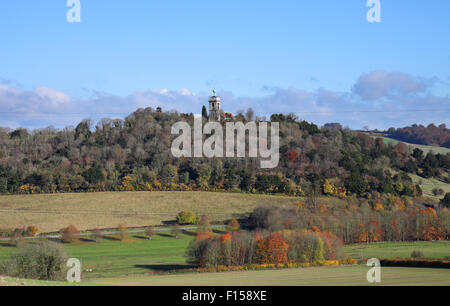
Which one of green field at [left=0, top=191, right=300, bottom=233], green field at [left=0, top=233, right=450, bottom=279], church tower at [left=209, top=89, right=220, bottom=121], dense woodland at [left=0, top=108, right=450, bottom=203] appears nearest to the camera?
green field at [left=0, top=233, right=450, bottom=279]

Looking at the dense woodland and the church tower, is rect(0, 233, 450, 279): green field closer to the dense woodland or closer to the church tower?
the dense woodland

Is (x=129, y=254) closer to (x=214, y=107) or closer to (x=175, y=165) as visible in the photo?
(x=175, y=165)

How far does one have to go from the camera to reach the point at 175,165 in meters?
91.3

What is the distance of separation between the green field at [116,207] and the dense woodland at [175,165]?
3290mm

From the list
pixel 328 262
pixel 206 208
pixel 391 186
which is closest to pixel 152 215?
pixel 206 208

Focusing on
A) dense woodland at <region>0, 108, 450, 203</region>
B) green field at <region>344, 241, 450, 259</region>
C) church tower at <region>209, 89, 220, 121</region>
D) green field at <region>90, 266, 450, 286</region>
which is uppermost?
church tower at <region>209, 89, 220, 121</region>

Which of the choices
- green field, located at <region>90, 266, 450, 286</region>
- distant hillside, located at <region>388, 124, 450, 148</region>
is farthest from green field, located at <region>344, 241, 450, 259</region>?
distant hillside, located at <region>388, 124, 450, 148</region>

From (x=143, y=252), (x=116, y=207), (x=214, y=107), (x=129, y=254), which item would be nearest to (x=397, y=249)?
(x=143, y=252)

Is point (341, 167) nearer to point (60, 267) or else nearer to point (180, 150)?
point (180, 150)

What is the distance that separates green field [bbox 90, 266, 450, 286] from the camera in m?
33.2

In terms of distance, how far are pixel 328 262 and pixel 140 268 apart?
658 inches

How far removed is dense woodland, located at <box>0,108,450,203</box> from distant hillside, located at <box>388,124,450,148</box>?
48.0 metres

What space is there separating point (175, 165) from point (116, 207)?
19.3 metres

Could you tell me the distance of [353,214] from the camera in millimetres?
68500
